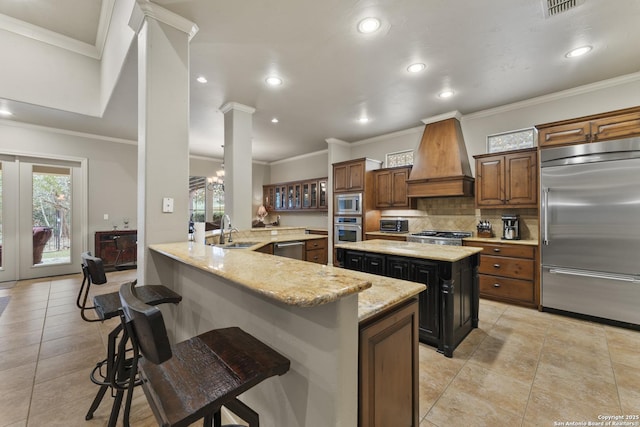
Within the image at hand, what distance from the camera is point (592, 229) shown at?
3.06 meters

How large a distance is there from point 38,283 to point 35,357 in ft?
10.8

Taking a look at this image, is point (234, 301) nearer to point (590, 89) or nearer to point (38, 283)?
point (590, 89)

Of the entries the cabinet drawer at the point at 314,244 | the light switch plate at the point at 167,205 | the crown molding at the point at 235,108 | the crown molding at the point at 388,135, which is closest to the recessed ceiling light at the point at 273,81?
the crown molding at the point at 235,108

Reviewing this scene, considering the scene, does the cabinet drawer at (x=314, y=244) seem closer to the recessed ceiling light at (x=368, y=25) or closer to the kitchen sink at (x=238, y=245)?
the kitchen sink at (x=238, y=245)

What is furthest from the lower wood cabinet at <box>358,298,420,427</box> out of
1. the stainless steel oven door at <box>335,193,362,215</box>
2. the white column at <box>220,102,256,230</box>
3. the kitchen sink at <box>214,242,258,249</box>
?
the stainless steel oven door at <box>335,193,362,215</box>

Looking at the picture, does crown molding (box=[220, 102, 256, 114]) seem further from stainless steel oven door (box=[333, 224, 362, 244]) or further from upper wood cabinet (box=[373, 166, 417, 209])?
stainless steel oven door (box=[333, 224, 362, 244])

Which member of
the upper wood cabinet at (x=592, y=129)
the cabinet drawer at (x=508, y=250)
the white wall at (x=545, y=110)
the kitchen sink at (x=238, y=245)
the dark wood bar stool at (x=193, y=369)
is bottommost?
the dark wood bar stool at (x=193, y=369)

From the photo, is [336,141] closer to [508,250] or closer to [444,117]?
[444,117]

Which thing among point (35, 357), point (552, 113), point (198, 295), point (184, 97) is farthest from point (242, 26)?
point (552, 113)

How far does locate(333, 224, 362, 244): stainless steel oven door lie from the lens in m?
5.49

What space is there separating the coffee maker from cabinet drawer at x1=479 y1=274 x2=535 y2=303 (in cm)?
64

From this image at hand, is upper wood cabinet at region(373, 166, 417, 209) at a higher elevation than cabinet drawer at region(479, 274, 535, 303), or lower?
higher

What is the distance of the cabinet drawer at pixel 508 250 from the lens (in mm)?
3539

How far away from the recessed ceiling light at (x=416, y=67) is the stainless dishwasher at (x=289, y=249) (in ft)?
9.11
